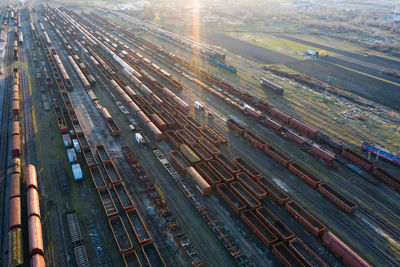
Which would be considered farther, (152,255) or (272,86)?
(272,86)

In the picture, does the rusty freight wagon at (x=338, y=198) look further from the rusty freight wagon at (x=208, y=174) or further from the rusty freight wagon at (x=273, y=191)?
the rusty freight wagon at (x=208, y=174)

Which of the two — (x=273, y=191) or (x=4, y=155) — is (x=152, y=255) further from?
(x=4, y=155)

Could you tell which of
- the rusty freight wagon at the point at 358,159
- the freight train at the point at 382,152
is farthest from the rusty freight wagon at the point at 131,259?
the freight train at the point at 382,152

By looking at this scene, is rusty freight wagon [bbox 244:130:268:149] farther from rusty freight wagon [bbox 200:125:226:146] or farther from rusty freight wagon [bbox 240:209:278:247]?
rusty freight wagon [bbox 240:209:278:247]

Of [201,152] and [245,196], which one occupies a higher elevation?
[201,152]

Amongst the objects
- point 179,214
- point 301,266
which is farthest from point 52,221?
point 301,266

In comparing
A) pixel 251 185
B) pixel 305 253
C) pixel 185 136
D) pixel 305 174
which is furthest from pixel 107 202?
pixel 305 174
